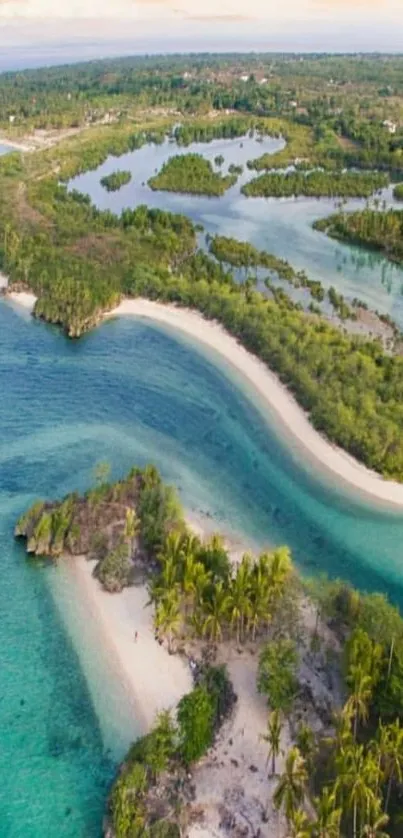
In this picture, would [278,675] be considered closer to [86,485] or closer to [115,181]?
[86,485]

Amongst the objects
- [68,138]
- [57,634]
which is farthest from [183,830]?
[68,138]

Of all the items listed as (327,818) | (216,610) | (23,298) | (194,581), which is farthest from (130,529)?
(23,298)

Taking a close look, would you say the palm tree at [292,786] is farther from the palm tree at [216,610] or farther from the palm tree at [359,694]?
the palm tree at [216,610]

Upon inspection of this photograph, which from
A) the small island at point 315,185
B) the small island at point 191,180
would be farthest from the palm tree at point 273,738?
the small island at point 191,180

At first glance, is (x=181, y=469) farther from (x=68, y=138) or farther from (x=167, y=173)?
(x=68, y=138)

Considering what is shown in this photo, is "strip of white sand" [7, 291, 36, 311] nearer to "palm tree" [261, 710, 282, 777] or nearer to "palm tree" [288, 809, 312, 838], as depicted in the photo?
"palm tree" [261, 710, 282, 777]

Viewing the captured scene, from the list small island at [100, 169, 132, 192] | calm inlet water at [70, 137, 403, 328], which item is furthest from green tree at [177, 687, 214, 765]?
small island at [100, 169, 132, 192]
